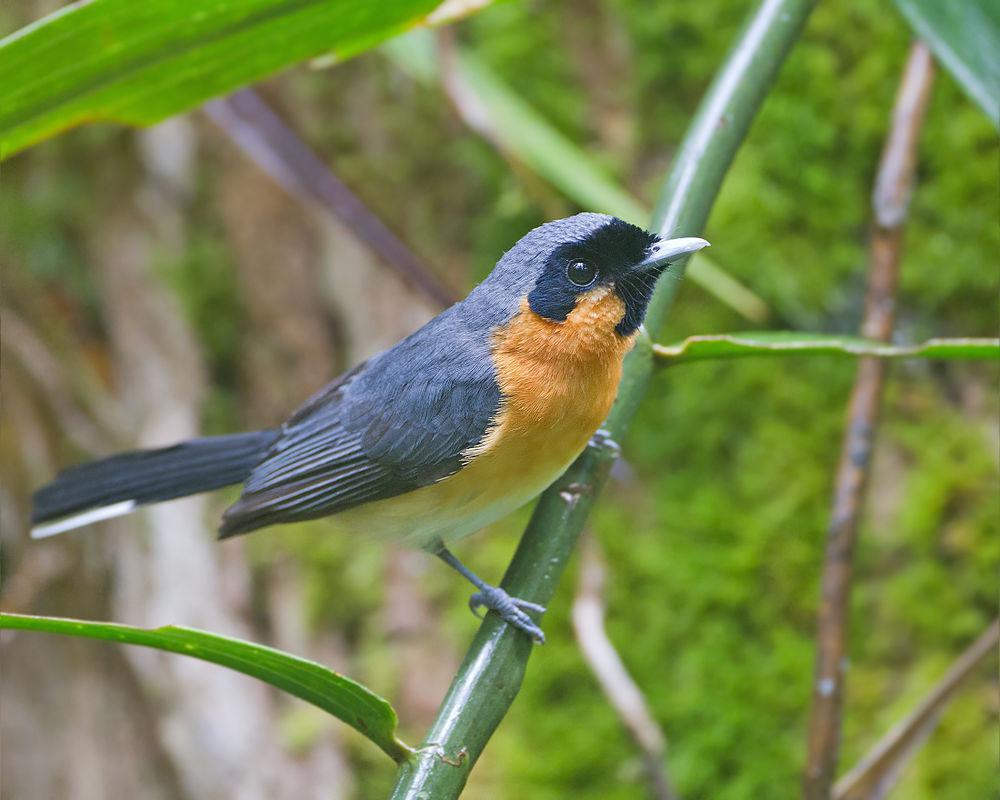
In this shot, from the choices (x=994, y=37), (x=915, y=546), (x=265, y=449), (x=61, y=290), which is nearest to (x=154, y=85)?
(x=265, y=449)

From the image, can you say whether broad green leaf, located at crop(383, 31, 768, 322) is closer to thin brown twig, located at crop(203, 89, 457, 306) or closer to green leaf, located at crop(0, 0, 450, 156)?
thin brown twig, located at crop(203, 89, 457, 306)

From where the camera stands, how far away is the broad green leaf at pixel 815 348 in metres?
1.16

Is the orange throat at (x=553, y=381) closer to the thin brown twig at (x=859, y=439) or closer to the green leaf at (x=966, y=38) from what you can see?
the green leaf at (x=966, y=38)

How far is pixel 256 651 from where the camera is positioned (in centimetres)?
102

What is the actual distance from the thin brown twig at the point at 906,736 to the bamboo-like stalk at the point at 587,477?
2.49 feet

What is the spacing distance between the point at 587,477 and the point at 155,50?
2.77 feet

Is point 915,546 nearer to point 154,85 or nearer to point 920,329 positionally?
point 920,329

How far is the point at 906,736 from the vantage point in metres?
1.88

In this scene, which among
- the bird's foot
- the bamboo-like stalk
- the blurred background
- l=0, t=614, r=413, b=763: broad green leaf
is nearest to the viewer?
l=0, t=614, r=413, b=763: broad green leaf

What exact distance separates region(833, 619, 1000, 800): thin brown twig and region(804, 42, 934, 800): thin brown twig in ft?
0.20

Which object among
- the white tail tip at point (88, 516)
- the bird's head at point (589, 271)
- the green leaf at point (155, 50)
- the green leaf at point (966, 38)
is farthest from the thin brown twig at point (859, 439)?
the white tail tip at point (88, 516)

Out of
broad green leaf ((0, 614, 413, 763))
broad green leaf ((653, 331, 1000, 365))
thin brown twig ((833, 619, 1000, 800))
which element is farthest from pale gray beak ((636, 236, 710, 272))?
thin brown twig ((833, 619, 1000, 800))

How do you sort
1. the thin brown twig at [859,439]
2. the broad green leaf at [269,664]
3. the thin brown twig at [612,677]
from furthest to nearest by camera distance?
the thin brown twig at [612,677] → the thin brown twig at [859,439] → the broad green leaf at [269,664]

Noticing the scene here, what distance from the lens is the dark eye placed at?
1421mm
